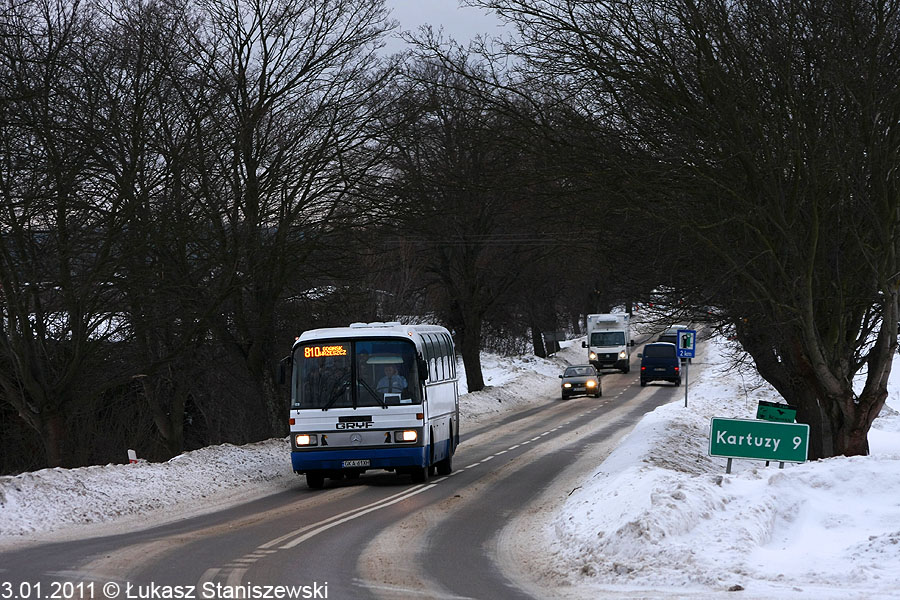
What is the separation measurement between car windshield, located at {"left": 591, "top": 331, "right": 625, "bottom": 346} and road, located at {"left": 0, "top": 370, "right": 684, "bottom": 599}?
4571 cm

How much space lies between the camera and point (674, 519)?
34.4ft

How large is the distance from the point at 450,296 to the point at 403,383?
97.2ft

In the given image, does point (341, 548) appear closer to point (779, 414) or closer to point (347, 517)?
point (347, 517)

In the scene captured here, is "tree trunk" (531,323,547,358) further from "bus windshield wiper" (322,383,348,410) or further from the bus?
"bus windshield wiper" (322,383,348,410)

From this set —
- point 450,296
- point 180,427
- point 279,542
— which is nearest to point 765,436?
point 279,542

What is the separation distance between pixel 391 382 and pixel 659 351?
4332cm

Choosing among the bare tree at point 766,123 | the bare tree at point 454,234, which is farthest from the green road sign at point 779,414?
the bare tree at point 454,234

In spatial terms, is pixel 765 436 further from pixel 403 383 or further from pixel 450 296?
pixel 450 296

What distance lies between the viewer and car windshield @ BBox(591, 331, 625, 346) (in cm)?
6662

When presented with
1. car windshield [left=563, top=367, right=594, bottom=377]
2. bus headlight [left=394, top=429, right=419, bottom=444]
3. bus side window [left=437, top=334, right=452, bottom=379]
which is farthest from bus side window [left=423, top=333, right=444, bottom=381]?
car windshield [left=563, top=367, right=594, bottom=377]

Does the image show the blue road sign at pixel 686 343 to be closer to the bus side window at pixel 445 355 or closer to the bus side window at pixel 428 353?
the bus side window at pixel 445 355

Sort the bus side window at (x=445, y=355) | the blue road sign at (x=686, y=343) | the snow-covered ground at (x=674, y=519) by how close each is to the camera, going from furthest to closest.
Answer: the blue road sign at (x=686, y=343) < the bus side window at (x=445, y=355) < the snow-covered ground at (x=674, y=519)

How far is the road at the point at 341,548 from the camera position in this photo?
9.26 metres

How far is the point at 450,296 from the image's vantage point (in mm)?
48750
